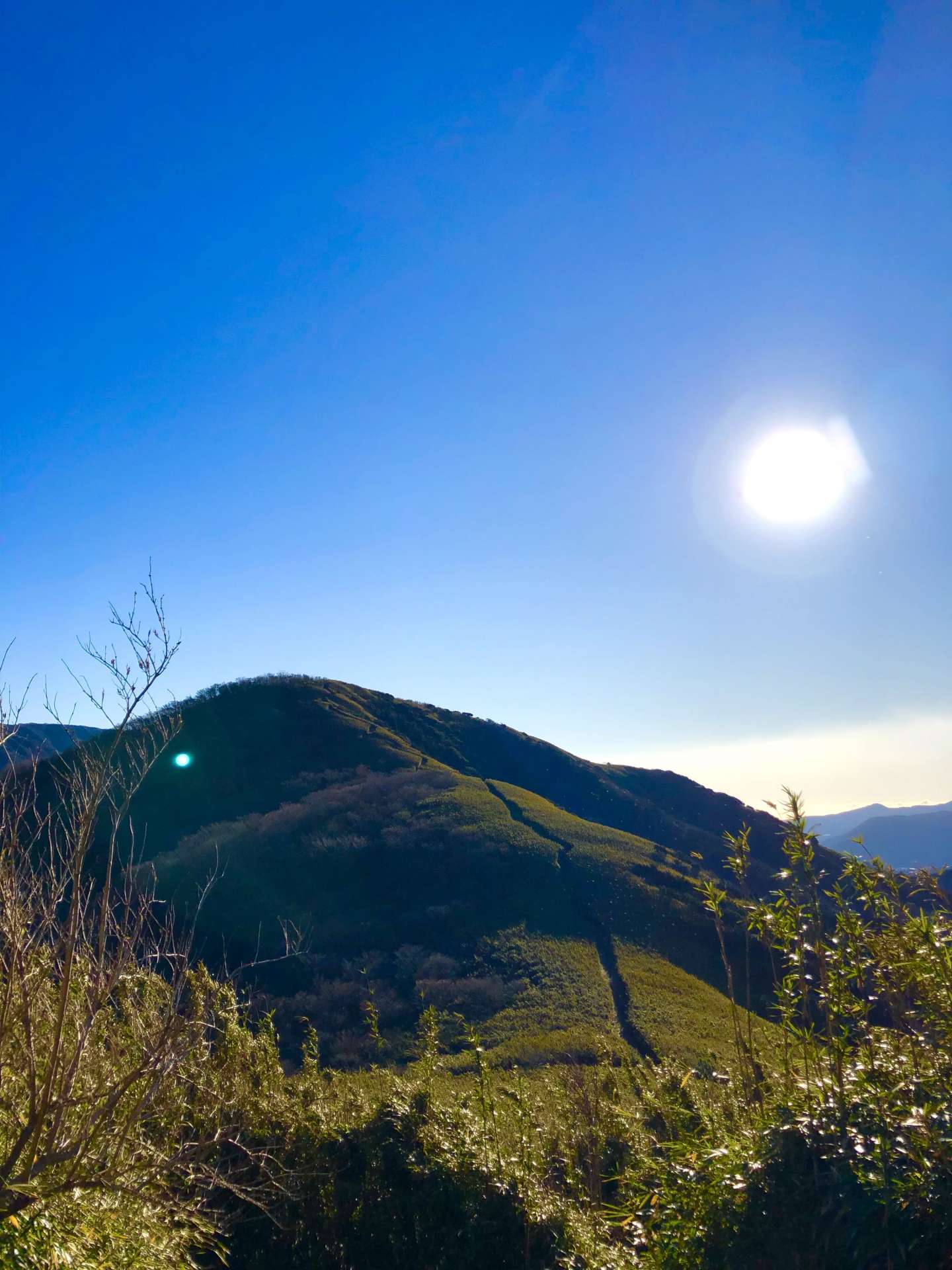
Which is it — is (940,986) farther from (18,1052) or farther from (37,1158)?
(18,1052)

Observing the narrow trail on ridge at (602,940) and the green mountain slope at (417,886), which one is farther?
the green mountain slope at (417,886)

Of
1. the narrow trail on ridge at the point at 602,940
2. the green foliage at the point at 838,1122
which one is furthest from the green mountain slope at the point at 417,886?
the green foliage at the point at 838,1122

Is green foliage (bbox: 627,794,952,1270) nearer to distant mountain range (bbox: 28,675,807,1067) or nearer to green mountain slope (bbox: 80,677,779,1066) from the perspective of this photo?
green mountain slope (bbox: 80,677,779,1066)

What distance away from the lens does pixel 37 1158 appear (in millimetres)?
5145

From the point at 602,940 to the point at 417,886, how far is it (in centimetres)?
1220

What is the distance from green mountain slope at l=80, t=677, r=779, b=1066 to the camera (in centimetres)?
3381

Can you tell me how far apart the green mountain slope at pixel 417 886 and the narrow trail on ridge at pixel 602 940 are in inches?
A: 5.7

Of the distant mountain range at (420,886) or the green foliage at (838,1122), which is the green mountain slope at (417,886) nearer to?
the distant mountain range at (420,886)

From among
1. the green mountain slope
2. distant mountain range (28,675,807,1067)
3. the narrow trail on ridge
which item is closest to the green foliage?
the green mountain slope

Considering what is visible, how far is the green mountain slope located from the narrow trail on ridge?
0.15 metres

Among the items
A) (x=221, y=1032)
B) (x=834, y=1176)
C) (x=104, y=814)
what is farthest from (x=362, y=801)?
(x=834, y=1176)

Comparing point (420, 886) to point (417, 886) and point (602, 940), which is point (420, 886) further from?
point (602, 940)

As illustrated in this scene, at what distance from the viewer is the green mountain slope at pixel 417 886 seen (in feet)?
111

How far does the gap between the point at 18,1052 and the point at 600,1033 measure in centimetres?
2932
